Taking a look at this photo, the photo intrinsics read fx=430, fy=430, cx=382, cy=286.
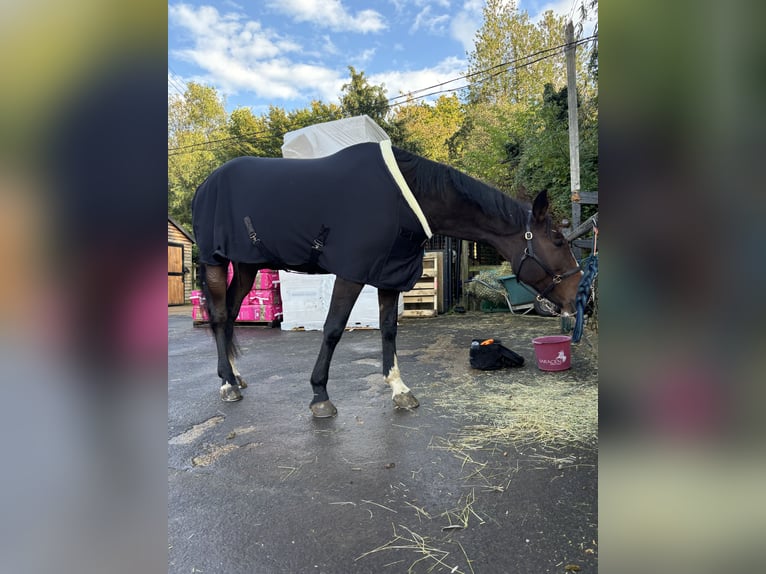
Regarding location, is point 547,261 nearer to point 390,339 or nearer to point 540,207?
point 540,207

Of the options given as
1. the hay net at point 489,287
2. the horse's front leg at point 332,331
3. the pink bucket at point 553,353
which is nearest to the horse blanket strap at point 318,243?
the horse's front leg at point 332,331

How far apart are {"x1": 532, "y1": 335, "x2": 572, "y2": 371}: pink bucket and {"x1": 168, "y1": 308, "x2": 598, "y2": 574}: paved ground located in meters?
0.40

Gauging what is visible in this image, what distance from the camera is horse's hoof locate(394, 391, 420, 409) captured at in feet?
10.2

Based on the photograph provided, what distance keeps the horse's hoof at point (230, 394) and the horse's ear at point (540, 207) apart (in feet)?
8.72

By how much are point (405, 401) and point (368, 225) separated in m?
1.30

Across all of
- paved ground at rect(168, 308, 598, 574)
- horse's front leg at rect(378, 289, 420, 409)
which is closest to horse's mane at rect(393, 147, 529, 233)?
horse's front leg at rect(378, 289, 420, 409)

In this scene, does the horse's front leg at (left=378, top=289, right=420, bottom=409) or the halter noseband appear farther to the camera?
the horse's front leg at (left=378, top=289, right=420, bottom=409)

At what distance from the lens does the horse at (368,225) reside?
280 centimetres

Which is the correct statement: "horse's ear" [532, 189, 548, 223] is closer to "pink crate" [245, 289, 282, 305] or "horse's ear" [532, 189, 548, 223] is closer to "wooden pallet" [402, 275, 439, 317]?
"wooden pallet" [402, 275, 439, 317]
